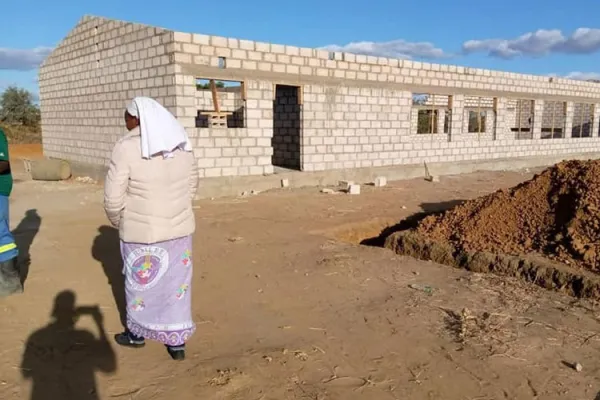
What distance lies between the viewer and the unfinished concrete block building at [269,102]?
9.75 metres

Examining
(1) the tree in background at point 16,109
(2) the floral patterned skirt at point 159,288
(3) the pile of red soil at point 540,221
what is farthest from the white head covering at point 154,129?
(1) the tree in background at point 16,109

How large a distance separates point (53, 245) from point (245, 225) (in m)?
2.51

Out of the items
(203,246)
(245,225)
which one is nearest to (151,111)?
(203,246)

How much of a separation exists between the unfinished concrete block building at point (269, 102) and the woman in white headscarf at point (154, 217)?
6.61 m

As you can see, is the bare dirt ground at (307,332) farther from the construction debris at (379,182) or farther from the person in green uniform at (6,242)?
the construction debris at (379,182)

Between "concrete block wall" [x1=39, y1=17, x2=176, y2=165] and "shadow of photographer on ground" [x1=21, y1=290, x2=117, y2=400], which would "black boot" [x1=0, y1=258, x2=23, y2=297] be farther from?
"concrete block wall" [x1=39, y1=17, x2=176, y2=165]

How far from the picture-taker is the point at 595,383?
2754 mm

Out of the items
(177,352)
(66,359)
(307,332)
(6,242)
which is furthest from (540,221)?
(6,242)

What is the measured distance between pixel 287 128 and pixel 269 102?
67.7 inches

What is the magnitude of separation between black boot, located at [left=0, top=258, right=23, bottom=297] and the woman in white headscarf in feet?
5.05

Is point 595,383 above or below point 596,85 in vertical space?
below

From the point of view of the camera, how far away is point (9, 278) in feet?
13.2

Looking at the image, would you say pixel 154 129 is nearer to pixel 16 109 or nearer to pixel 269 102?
pixel 269 102

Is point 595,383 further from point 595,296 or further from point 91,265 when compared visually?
point 91,265
